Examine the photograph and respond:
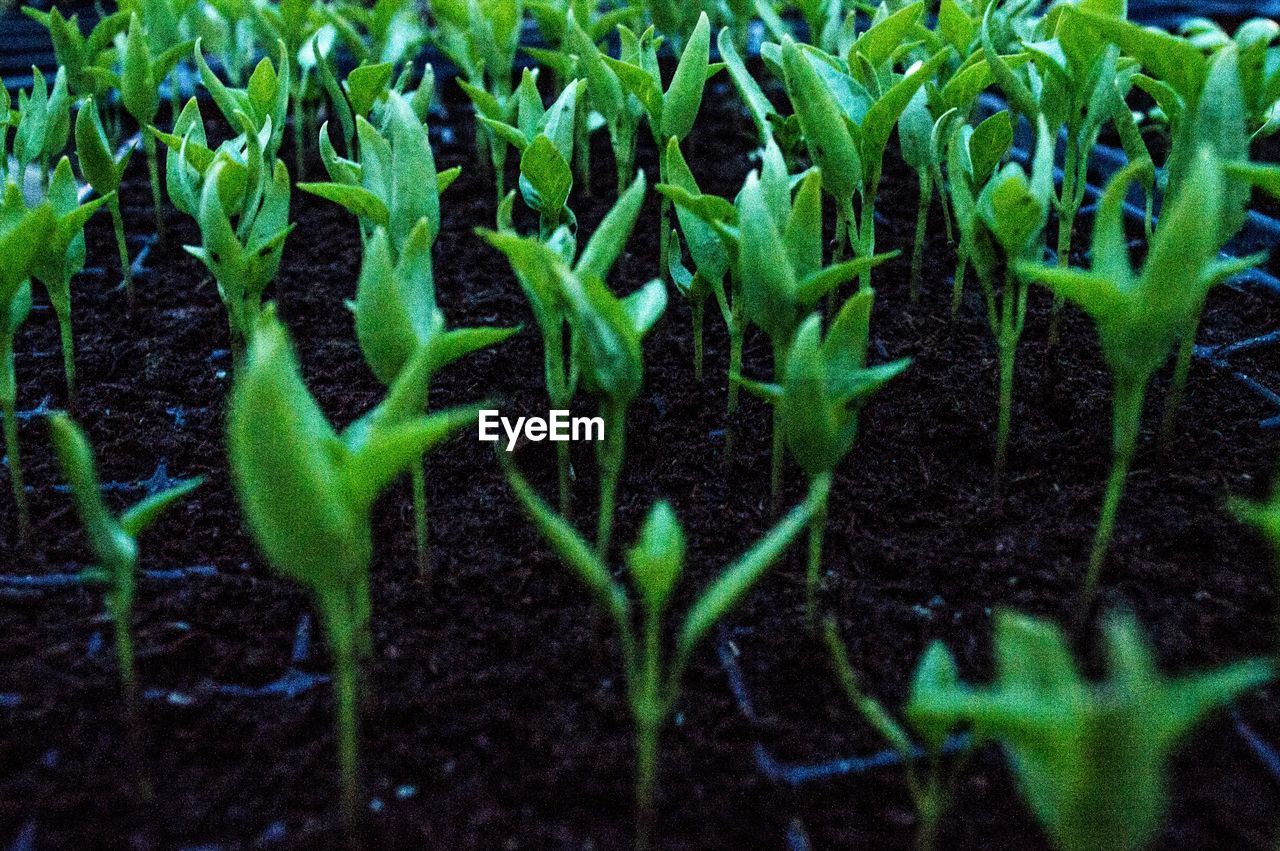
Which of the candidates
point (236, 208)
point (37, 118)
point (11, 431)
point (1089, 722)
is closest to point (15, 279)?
point (11, 431)

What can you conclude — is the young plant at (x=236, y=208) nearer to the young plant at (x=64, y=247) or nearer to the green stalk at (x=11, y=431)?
the young plant at (x=64, y=247)

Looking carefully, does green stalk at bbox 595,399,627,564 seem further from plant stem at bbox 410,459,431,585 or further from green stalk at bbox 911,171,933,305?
green stalk at bbox 911,171,933,305

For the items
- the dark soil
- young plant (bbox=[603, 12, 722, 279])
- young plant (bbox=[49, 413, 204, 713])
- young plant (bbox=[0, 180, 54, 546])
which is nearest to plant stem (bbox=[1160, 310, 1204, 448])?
the dark soil

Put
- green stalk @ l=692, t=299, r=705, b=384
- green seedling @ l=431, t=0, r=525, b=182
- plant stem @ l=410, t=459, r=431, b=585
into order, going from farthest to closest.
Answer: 1. green seedling @ l=431, t=0, r=525, b=182
2. green stalk @ l=692, t=299, r=705, b=384
3. plant stem @ l=410, t=459, r=431, b=585

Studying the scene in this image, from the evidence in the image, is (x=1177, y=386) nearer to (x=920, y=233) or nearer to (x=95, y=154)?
(x=920, y=233)

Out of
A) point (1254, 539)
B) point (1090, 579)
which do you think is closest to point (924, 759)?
point (1090, 579)

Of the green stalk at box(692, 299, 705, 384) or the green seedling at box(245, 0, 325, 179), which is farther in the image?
the green seedling at box(245, 0, 325, 179)
